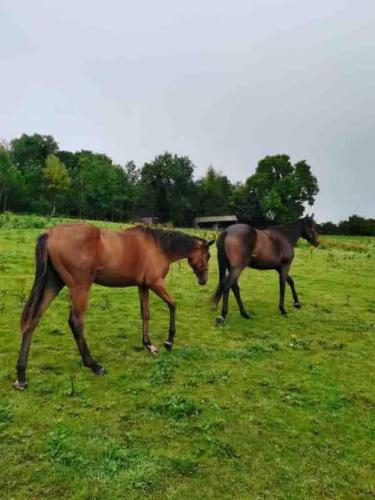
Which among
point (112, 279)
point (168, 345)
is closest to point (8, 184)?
point (112, 279)

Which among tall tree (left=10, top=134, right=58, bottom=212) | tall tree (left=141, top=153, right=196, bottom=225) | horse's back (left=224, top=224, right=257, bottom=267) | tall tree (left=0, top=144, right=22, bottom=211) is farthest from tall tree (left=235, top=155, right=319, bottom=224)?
horse's back (left=224, top=224, right=257, bottom=267)

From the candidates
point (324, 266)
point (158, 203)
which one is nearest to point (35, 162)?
point (158, 203)

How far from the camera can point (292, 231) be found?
1080 centimetres

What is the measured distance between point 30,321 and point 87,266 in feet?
3.32

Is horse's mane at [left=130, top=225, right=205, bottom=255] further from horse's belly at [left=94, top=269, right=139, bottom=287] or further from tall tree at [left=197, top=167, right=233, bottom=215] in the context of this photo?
tall tree at [left=197, top=167, right=233, bottom=215]

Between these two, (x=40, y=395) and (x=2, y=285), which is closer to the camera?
(x=40, y=395)

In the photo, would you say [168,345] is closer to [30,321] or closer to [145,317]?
[145,317]

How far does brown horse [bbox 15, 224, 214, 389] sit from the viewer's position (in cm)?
552

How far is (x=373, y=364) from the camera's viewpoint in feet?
22.0

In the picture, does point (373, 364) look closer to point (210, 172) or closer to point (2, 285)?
point (2, 285)

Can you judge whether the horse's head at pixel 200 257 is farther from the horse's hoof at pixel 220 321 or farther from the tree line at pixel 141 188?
the tree line at pixel 141 188

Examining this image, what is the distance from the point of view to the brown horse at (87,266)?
5520 mm

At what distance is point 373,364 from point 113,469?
4761 millimetres

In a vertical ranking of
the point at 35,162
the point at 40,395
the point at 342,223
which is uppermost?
the point at 35,162
